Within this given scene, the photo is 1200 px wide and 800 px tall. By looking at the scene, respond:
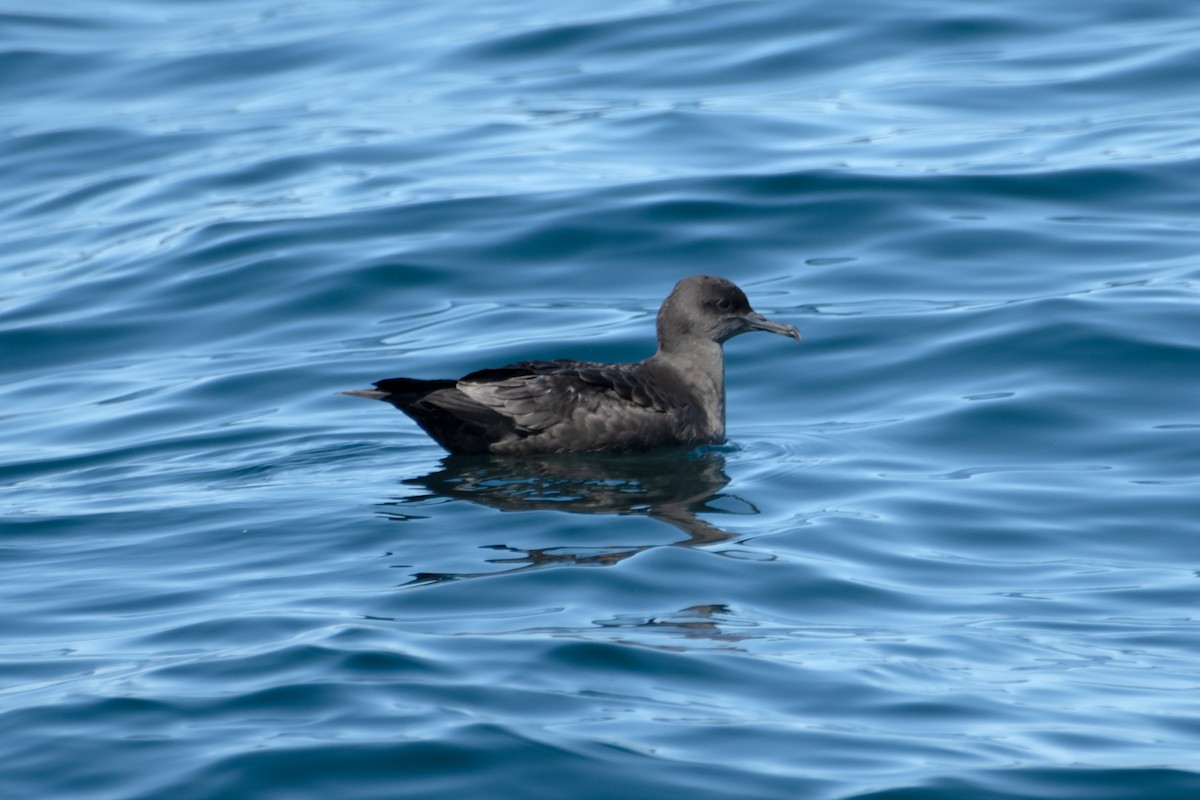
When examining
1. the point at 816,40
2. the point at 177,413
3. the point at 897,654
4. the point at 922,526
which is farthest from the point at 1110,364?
the point at 816,40

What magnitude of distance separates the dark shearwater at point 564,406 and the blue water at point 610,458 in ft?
0.48

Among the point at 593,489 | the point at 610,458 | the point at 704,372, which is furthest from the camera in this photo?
the point at 704,372

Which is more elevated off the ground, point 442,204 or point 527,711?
point 442,204

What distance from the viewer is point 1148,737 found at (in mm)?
5453

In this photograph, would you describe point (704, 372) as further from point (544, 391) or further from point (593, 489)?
point (593, 489)

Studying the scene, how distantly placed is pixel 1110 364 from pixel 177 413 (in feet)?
17.6

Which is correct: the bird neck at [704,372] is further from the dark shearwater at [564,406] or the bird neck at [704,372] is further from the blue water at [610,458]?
the blue water at [610,458]

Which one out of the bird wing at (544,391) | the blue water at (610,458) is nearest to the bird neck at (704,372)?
the blue water at (610,458)

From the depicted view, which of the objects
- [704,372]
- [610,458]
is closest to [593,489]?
[610,458]

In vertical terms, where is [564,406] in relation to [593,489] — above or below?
above

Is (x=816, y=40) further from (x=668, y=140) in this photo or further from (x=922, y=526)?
(x=922, y=526)

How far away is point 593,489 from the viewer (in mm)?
8570

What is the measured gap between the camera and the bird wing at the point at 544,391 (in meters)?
9.09

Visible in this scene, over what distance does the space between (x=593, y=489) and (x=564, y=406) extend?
0.72 meters
